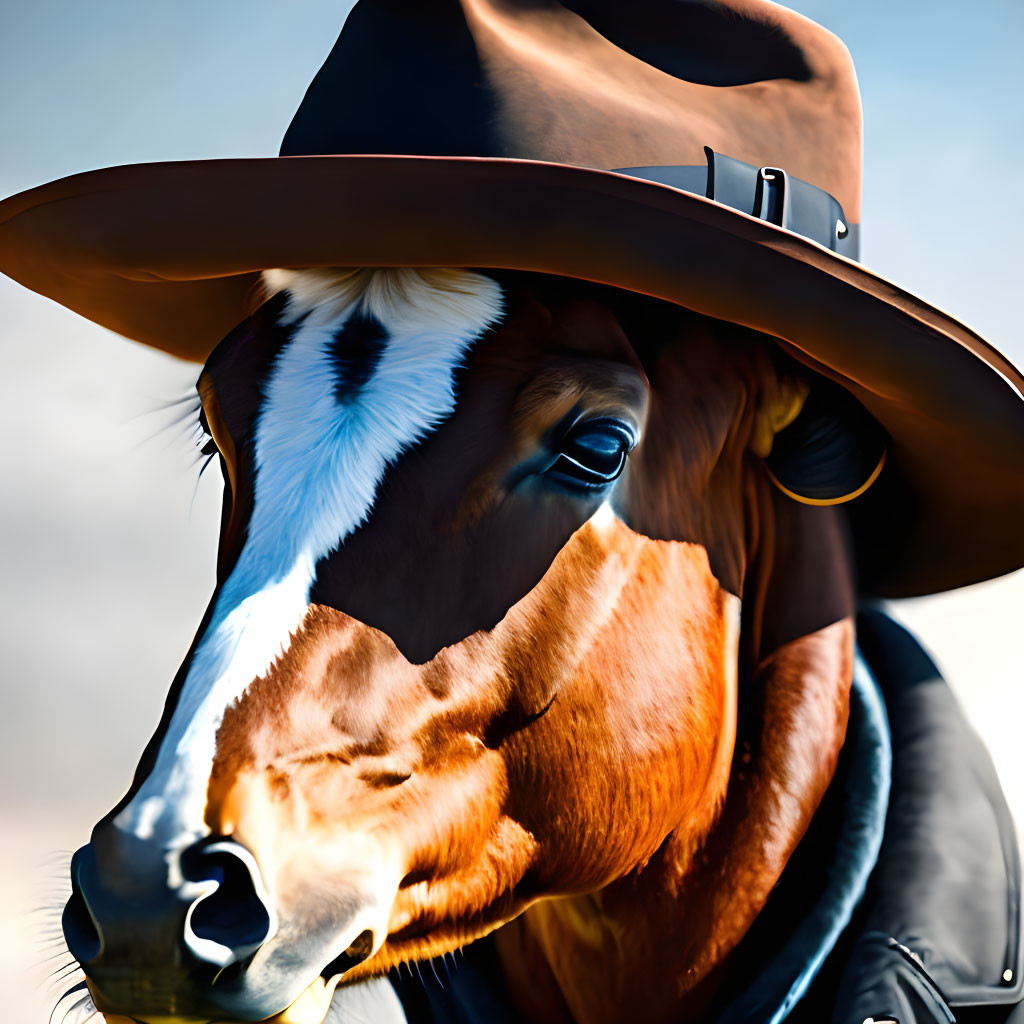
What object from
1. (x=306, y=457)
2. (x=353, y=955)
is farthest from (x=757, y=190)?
(x=353, y=955)

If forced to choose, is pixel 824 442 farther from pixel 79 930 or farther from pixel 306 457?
pixel 79 930

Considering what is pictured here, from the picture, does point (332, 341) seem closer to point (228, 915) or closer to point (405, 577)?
point (405, 577)

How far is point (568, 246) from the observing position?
152 centimetres

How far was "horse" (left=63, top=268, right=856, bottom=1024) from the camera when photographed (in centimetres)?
118

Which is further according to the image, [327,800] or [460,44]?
[460,44]

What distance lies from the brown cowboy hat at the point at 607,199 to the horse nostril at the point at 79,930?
0.84m

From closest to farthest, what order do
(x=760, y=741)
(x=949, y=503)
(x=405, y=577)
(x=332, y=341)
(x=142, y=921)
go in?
(x=142, y=921) → (x=405, y=577) → (x=332, y=341) → (x=760, y=741) → (x=949, y=503)

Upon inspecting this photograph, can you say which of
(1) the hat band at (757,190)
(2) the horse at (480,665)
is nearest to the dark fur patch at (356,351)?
(2) the horse at (480,665)

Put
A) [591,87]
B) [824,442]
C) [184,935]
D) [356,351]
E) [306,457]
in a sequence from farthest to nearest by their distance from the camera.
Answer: [824,442]
[591,87]
[356,351]
[306,457]
[184,935]

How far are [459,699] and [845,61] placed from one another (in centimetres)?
134

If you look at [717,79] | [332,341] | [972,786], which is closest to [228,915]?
[332,341]

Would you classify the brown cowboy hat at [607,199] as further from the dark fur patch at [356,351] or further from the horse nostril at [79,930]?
the horse nostril at [79,930]

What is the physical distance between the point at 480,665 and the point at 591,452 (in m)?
0.33

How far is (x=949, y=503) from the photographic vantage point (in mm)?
Answer: 2000
